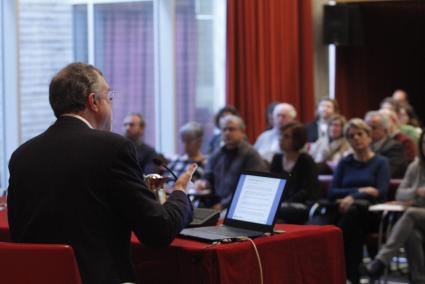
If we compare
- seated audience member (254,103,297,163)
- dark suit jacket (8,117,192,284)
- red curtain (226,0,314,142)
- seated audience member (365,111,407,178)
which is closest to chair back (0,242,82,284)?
dark suit jacket (8,117,192,284)

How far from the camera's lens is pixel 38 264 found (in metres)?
2.50

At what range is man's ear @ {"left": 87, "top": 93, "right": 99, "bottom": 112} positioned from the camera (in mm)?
2783

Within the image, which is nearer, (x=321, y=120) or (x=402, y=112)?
(x=321, y=120)

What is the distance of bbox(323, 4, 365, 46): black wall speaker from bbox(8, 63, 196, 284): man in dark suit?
757cm

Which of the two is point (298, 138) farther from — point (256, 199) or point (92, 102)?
point (92, 102)

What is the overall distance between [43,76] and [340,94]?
5107 millimetres

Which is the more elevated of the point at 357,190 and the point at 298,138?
the point at 298,138

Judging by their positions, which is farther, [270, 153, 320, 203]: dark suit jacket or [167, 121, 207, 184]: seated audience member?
[167, 121, 207, 184]: seated audience member

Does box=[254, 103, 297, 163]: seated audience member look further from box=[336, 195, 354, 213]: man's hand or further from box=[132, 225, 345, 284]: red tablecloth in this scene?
box=[132, 225, 345, 284]: red tablecloth

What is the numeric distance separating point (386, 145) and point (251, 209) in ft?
12.9

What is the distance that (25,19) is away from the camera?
7418mm

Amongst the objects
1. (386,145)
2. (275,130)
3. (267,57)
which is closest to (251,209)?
(386,145)

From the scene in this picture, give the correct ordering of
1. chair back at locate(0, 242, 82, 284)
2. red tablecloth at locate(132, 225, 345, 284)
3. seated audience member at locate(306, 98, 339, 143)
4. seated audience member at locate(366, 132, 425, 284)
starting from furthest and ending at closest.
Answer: seated audience member at locate(306, 98, 339, 143) < seated audience member at locate(366, 132, 425, 284) < red tablecloth at locate(132, 225, 345, 284) < chair back at locate(0, 242, 82, 284)

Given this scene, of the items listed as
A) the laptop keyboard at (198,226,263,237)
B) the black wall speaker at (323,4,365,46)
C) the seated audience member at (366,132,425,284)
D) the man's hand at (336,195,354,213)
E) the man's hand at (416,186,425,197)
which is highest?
the black wall speaker at (323,4,365,46)
